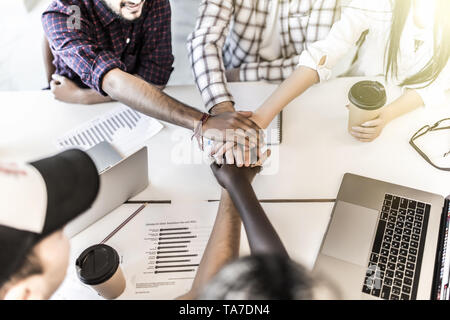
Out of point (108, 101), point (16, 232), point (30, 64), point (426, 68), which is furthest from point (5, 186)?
point (30, 64)

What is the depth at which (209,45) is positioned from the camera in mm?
1192

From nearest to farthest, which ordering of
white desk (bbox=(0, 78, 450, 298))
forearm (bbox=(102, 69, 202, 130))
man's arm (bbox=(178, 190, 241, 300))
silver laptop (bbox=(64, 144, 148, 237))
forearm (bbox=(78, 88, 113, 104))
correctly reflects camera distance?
man's arm (bbox=(178, 190, 241, 300)) < silver laptop (bbox=(64, 144, 148, 237)) < white desk (bbox=(0, 78, 450, 298)) < forearm (bbox=(102, 69, 202, 130)) < forearm (bbox=(78, 88, 113, 104))

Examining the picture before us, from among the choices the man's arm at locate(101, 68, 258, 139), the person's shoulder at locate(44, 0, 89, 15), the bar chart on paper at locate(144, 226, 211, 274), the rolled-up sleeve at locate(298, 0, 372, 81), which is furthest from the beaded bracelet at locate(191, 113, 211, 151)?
the person's shoulder at locate(44, 0, 89, 15)

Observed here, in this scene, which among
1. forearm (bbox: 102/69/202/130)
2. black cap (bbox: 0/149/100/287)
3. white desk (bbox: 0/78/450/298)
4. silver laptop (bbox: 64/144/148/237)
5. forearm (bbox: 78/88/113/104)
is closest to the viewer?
black cap (bbox: 0/149/100/287)

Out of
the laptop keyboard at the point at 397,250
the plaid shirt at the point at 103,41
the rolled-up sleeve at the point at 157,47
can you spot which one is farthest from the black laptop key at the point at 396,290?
the rolled-up sleeve at the point at 157,47

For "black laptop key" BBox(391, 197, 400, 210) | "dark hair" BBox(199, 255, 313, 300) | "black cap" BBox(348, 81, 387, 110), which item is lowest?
"black laptop key" BBox(391, 197, 400, 210)

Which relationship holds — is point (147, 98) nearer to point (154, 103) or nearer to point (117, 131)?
point (154, 103)

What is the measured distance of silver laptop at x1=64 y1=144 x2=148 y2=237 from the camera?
84 centimetres

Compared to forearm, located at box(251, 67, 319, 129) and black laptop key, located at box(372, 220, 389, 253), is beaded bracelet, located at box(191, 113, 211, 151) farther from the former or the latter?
black laptop key, located at box(372, 220, 389, 253)

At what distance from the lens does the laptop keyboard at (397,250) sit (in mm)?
813

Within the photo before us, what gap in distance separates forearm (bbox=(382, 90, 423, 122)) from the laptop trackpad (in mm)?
297

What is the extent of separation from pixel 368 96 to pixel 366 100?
1cm
